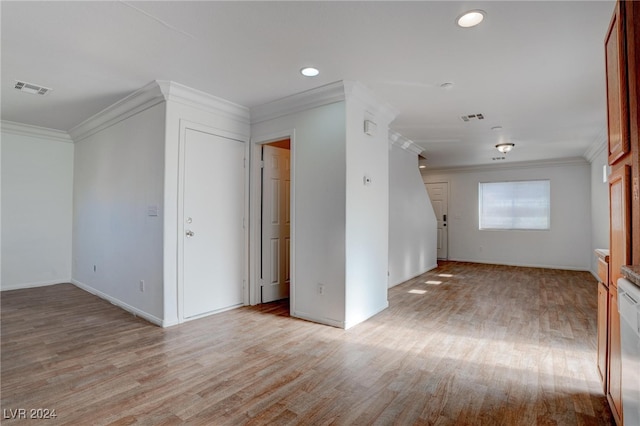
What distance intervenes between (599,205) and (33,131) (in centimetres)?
982

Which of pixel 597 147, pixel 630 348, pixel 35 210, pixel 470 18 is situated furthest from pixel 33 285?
pixel 597 147

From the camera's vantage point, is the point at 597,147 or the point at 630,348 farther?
the point at 597,147

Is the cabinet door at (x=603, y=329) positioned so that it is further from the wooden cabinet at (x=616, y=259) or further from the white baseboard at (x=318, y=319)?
the white baseboard at (x=318, y=319)

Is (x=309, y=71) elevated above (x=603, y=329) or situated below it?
above

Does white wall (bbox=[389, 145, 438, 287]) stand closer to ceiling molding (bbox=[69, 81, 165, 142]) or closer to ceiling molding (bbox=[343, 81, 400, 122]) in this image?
ceiling molding (bbox=[343, 81, 400, 122])

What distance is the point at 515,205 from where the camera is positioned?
26.2 ft

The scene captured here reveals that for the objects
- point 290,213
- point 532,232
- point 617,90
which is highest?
point 617,90

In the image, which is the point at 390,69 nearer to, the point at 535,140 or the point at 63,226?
the point at 535,140

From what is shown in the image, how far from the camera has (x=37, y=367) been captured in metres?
2.43

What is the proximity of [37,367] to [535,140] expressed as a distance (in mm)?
7133

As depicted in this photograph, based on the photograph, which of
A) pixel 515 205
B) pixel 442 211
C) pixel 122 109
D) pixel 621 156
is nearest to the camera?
pixel 621 156

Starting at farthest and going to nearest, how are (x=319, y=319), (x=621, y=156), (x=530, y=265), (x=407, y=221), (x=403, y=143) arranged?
(x=530, y=265), (x=407, y=221), (x=403, y=143), (x=319, y=319), (x=621, y=156)

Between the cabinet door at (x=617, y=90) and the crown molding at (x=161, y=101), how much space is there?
3354 mm

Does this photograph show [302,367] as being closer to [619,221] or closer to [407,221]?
[619,221]
